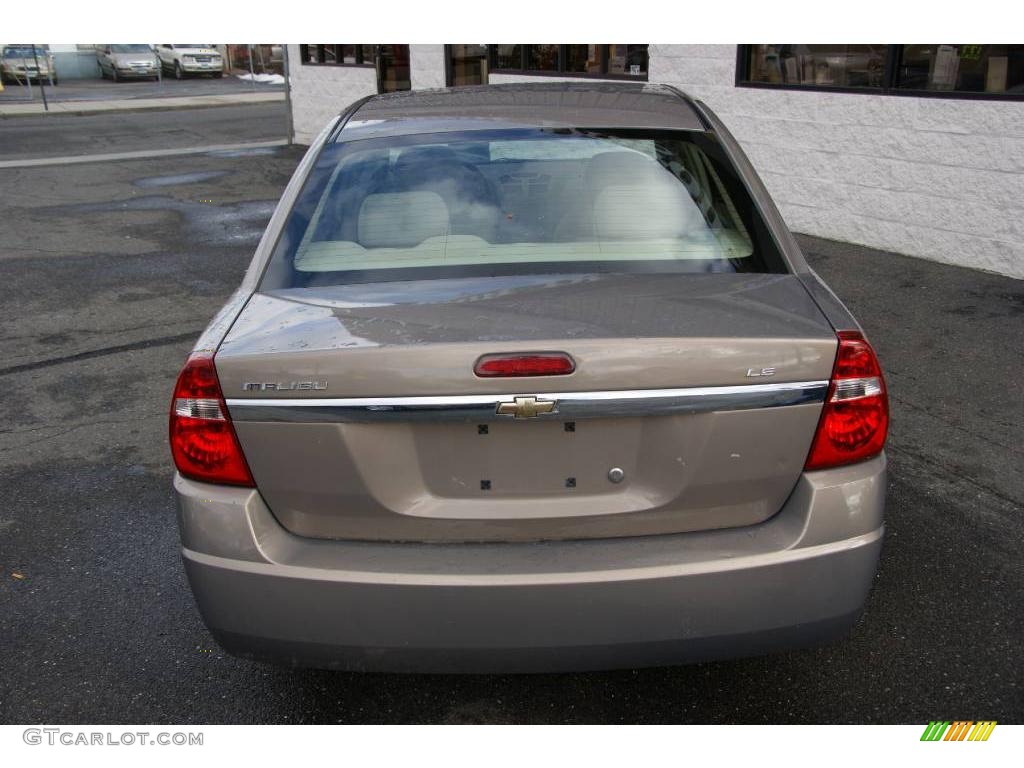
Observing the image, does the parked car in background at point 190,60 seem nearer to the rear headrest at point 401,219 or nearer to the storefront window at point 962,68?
the storefront window at point 962,68

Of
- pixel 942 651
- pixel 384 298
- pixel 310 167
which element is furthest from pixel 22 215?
pixel 942 651

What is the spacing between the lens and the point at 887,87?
8.63 metres

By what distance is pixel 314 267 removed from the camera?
300 centimetres

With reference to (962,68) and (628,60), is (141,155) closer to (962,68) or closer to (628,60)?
(628,60)

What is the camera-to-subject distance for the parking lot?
3.01m

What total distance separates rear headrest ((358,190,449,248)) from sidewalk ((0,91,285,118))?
946 inches

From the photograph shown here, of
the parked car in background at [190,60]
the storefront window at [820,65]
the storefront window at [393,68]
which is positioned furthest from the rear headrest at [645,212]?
the parked car in background at [190,60]

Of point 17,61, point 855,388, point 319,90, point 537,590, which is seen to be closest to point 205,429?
point 537,590

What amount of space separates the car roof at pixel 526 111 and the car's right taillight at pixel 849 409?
1.23 m

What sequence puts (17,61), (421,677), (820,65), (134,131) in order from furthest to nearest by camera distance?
(17,61)
(134,131)
(820,65)
(421,677)

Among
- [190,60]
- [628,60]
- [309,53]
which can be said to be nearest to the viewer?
[628,60]

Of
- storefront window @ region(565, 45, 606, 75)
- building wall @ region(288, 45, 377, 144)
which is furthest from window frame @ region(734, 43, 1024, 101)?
building wall @ region(288, 45, 377, 144)

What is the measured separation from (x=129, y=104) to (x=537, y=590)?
Answer: 1075 inches

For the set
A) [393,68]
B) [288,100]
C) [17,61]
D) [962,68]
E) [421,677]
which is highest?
[962,68]
